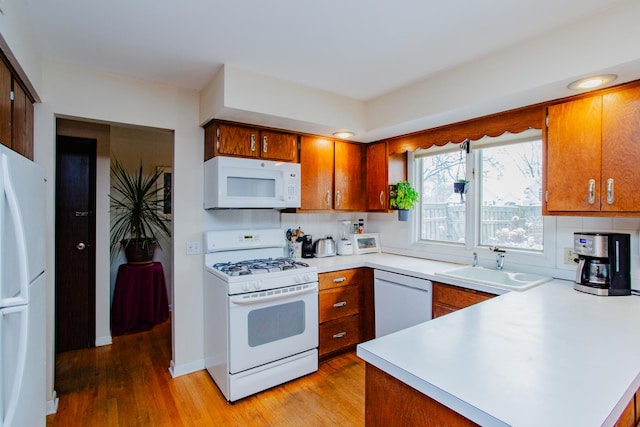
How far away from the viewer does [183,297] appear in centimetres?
267

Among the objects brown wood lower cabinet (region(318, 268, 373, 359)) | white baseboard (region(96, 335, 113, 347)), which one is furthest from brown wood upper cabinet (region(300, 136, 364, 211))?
white baseboard (region(96, 335, 113, 347))

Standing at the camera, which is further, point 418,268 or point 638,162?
point 418,268

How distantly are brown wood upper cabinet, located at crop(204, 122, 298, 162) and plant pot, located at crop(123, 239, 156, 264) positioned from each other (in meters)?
1.56

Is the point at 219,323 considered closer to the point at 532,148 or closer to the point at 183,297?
→ the point at 183,297

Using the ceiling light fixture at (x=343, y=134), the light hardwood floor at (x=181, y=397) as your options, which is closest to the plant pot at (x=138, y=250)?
the light hardwood floor at (x=181, y=397)

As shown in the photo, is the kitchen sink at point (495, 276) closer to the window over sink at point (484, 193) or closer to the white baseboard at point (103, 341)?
the window over sink at point (484, 193)

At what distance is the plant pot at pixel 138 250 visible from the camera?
3.60m

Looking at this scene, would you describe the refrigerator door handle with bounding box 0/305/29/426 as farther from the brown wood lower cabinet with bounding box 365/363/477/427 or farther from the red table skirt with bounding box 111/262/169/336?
the red table skirt with bounding box 111/262/169/336

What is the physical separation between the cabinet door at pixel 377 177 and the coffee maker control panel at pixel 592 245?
62.2 inches

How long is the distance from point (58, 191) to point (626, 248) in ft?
14.3

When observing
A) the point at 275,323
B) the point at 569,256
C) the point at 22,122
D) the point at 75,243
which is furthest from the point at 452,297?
the point at 75,243

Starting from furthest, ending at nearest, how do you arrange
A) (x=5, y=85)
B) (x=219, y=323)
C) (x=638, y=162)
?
(x=219, y=323) → (x=638, y=162) → (x=5, y=85)

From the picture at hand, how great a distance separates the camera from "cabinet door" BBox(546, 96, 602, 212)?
187 centimetres

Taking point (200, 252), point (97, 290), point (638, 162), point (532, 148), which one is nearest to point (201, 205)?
point (200, 252)
